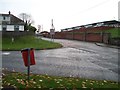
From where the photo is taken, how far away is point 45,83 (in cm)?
711

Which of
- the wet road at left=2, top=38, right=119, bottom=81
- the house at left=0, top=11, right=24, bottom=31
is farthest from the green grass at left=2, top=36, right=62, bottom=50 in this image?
the house at left=0, top=11, right=24, bottom=31

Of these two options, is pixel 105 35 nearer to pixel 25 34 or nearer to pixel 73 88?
pixel 25 34

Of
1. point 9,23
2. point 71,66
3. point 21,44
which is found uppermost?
point 9,23

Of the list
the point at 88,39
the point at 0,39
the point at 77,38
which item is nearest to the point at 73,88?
the point at 0,39

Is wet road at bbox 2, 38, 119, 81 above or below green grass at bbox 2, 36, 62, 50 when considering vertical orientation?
below

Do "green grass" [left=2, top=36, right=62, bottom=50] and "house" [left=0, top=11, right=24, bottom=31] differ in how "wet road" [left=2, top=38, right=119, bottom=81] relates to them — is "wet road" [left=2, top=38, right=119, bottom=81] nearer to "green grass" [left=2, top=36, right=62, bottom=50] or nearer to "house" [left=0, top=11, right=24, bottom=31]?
"green grass" [left=2, top=36, right=62, bottom=50]

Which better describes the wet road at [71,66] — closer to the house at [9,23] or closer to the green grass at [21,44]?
the green grass at [21,44]

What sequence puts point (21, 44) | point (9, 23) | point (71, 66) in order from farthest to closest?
point (9, 23)
point (21, 44)
point (71, 66)

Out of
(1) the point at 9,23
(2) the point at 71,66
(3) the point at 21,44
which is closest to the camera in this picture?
(2) the point at 71,66

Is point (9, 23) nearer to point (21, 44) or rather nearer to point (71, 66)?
point (21, 44)

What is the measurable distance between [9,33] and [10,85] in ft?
123

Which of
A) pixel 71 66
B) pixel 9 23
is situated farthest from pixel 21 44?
pixel 9 23

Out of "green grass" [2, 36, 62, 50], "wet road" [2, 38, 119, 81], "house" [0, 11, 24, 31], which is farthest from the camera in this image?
"house" [0, 11, 24, 31]

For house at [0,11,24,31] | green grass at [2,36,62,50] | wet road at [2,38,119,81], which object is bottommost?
wet road at [2,38,119,81]
